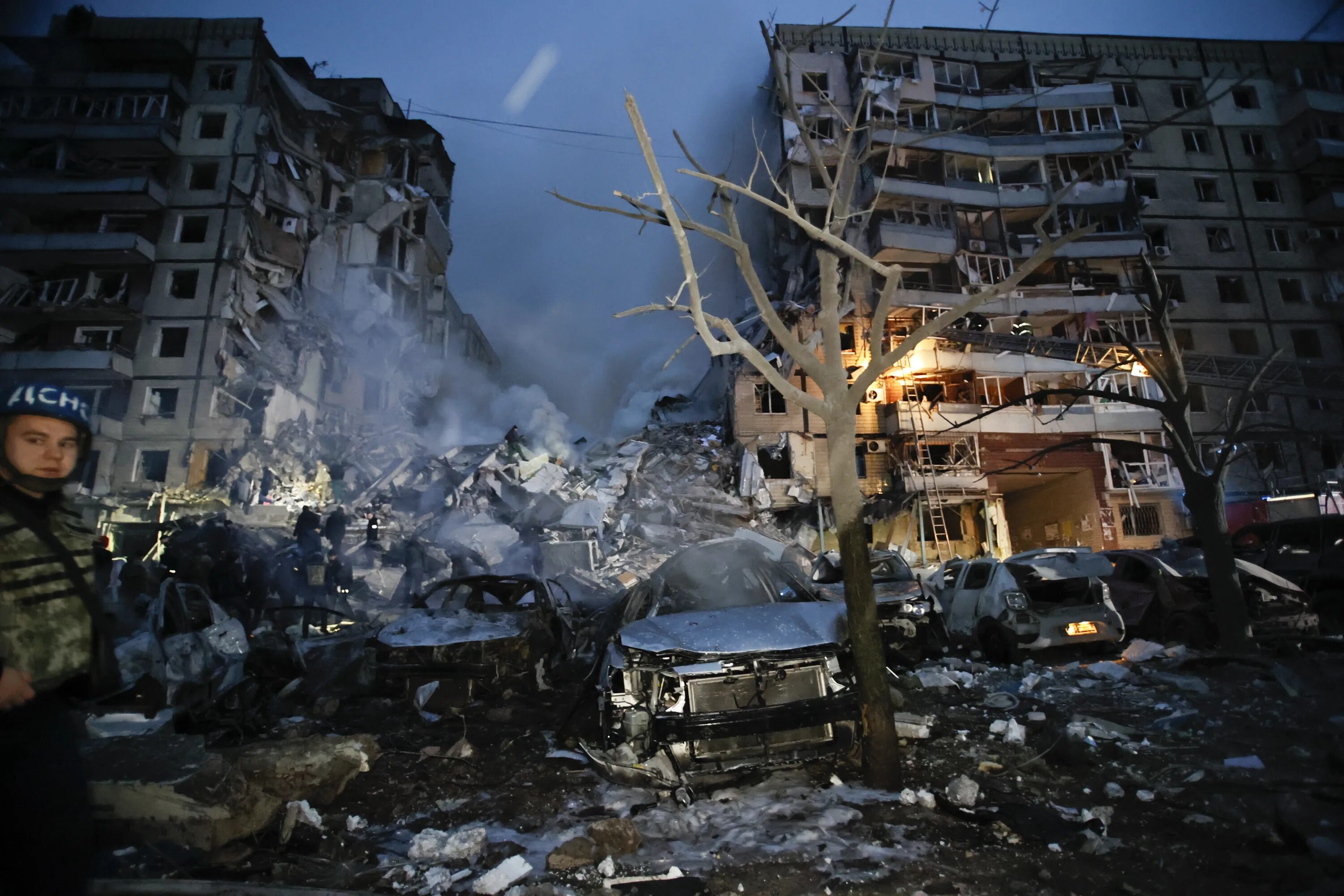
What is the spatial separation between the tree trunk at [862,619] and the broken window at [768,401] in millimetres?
21564

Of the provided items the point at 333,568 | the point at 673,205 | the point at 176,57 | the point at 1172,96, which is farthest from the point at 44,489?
the point at 1172,96

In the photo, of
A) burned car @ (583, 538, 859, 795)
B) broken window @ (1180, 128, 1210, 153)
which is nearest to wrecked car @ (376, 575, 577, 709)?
burned car @ (583, 538, 859, 795)

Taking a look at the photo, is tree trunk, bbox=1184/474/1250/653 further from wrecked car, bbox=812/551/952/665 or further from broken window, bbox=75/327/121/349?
broken window, bbox=75/327/121/349

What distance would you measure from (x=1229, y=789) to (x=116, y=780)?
6.53 meters

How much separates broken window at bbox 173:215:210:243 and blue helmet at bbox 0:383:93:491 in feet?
108

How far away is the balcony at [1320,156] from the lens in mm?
29484

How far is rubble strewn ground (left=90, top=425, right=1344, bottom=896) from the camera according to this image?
2.99 metres

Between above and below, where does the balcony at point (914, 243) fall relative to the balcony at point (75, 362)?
above

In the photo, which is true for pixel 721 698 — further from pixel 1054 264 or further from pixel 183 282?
pixel 1054 264

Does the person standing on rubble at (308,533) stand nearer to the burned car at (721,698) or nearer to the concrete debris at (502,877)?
the burned car at (721,698)

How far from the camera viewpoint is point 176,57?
28906 millimetres

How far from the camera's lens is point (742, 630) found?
14.1 feet

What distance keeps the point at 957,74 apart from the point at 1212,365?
2165 centimetres

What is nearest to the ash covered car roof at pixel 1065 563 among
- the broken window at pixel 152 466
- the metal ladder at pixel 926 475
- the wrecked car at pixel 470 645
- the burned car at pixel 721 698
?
the burned car at pixel 721 698
